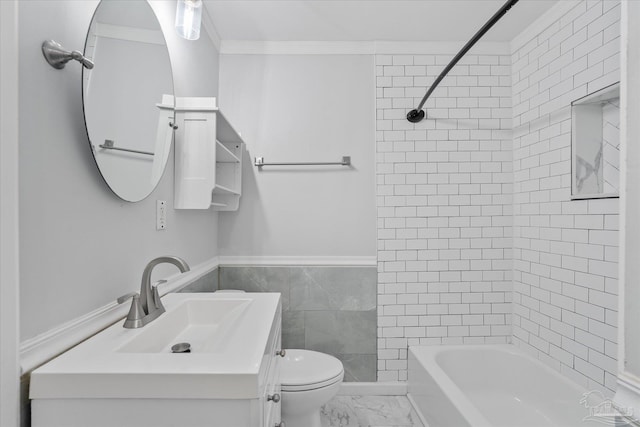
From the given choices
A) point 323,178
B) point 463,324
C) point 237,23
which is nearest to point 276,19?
point 237,23

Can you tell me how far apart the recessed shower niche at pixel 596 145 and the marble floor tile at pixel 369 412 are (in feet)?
5.56

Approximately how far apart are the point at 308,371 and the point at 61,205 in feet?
4.74

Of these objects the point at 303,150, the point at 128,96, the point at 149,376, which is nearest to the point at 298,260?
the point at 303,150

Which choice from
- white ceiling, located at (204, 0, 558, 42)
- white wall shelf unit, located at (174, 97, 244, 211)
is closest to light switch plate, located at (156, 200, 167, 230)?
white wall shelf unit, located at (174, 97, 244, 211)

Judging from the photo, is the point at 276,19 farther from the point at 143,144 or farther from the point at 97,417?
the point at 97,417

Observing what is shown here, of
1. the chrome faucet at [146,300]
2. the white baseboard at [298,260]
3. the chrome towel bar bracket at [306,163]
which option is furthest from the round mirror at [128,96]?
the white baseboard at [298,260]

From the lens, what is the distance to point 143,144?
48.4 inches

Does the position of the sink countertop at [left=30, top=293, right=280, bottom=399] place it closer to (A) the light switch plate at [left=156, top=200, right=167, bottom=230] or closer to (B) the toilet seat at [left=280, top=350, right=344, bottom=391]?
(A) the light switch plate at [left=156, top=200, right=167, bottom=230]

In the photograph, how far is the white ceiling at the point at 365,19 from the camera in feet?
6.44

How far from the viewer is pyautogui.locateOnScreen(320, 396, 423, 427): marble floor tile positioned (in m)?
2.01

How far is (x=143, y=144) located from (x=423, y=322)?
6.94ft

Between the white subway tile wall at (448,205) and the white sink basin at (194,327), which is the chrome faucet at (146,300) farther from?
the white subway tile wall at (448,205)

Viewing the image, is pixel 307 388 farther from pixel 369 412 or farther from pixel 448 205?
pixel 448 205

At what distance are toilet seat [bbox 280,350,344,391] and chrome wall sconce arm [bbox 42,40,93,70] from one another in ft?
5.07
